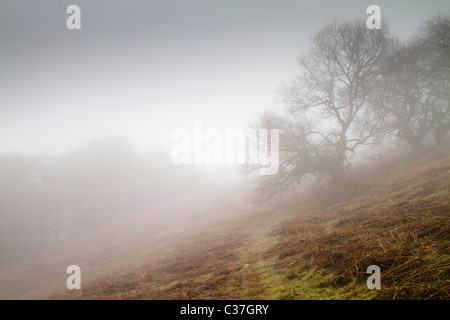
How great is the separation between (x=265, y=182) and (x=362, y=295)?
10.5m

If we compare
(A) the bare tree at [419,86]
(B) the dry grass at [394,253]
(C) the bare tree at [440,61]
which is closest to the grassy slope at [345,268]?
(B) the dry grass at [394,253]

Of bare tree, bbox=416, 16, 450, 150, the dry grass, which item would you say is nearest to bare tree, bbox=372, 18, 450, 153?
bare tree, bbox=416, 16, 450, 150

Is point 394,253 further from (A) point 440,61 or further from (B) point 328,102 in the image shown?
(A) point 440,61

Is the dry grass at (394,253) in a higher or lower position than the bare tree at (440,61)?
lower

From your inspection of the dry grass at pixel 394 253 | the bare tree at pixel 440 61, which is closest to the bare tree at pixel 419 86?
the bare tree at pixel 440 61

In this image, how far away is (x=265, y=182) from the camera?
41.7 ft

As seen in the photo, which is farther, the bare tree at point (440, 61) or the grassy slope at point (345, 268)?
the bare tree at point (440, 61)

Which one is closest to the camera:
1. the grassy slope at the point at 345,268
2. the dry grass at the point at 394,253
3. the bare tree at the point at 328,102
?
the dry grass at the point at 394,253

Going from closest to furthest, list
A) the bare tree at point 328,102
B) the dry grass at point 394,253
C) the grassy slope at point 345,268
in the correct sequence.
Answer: the dry grass at point 394,253 < the grassy slope at point 345,268 < the bare tree at point 328,102

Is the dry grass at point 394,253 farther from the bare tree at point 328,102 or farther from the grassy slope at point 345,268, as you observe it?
the bare tree at point 328,102

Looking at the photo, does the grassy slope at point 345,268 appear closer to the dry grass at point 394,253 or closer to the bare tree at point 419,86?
the dry grass at point 394,253

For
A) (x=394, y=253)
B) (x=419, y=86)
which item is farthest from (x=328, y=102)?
(x=394, y=253)

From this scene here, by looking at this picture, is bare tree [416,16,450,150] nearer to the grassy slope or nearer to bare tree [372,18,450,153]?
bare tree [372,18,450,153]

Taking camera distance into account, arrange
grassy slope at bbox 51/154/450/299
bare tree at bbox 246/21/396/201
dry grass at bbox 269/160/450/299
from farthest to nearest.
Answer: bare tree at bbox 246/21/396/201
grassy slope at bbox 51/154/450/299
dry grass at bbox 269/160/450/299
